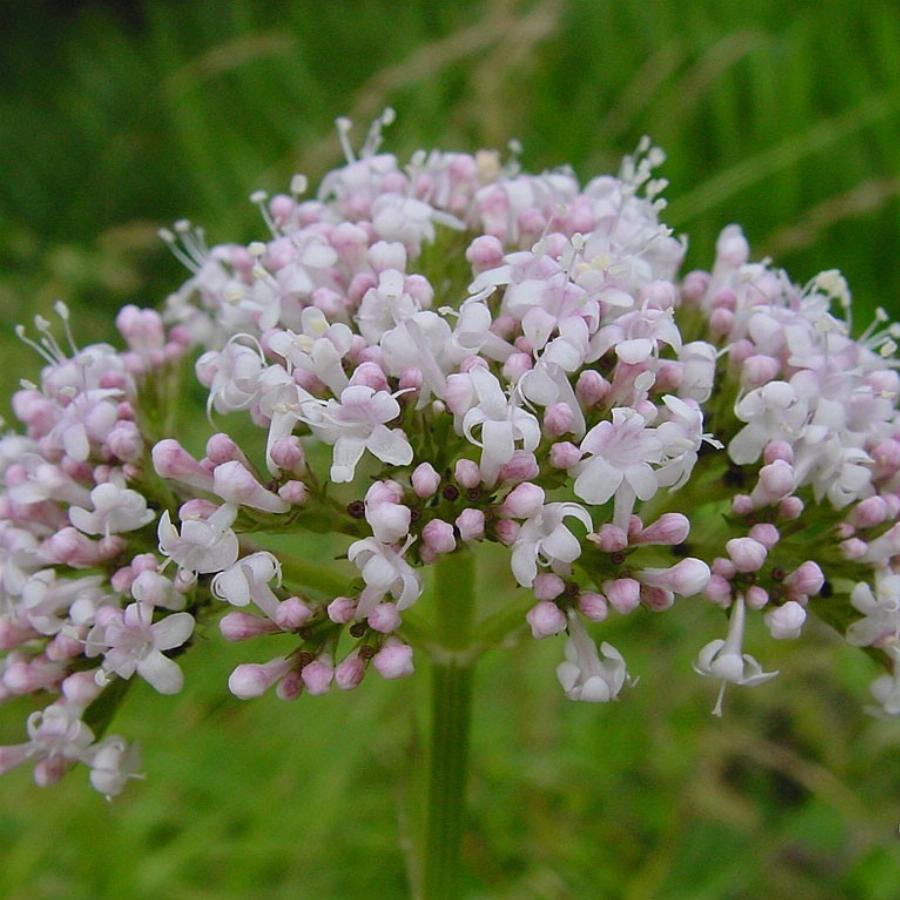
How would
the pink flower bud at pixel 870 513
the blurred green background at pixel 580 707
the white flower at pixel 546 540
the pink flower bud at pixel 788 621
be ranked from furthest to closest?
the blurred green background at pixel 580 707, the pink flower bud at pixel 870 513, the pink flower bud at pixel 788 621, the white flower at pixel 546 540

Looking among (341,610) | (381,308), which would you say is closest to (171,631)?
(341,610)

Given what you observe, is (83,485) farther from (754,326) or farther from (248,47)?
(248,47)

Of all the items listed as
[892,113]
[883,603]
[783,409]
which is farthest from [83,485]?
[892,113]

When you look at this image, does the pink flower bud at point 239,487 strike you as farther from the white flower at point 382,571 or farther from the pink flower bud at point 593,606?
the pink flower bud at point 593,606

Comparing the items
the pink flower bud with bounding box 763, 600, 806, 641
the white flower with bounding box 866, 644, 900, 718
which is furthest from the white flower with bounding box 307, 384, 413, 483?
the white flower with bounding box 866, 644, 900, 718

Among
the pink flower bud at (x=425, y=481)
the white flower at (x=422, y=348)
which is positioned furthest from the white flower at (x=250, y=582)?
the white flower at (x=422, y=348)
